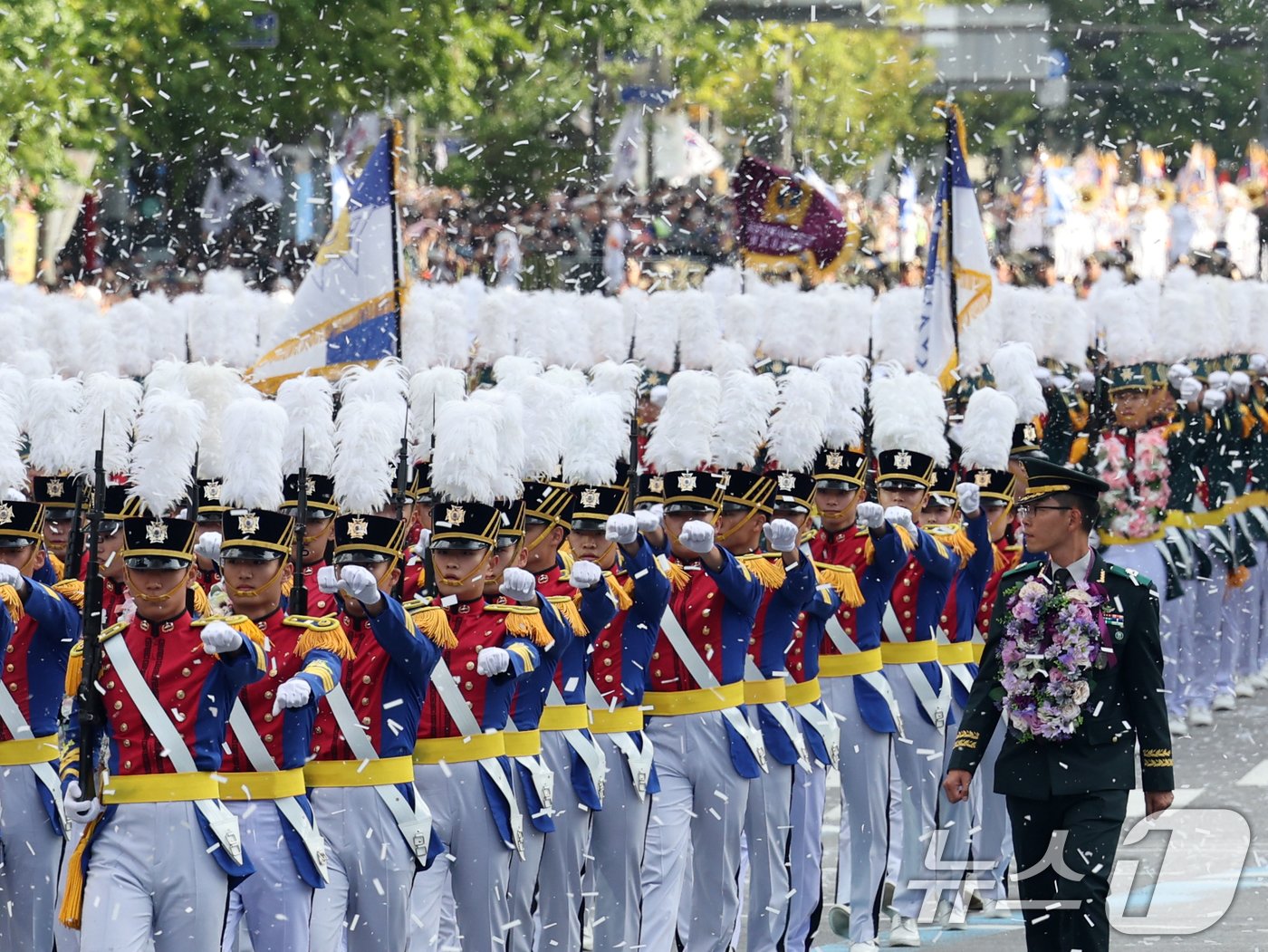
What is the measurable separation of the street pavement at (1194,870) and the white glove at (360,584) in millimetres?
3499

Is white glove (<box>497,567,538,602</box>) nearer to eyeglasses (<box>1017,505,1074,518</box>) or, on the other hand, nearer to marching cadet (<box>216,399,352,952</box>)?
marching cadet (<box>216,399,352,952</box>)

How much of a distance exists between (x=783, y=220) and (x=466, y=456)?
393 inches

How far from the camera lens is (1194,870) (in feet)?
39.4

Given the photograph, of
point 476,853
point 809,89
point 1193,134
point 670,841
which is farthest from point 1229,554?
point 1193,134

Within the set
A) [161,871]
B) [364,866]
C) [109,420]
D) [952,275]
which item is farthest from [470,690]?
[952,275]

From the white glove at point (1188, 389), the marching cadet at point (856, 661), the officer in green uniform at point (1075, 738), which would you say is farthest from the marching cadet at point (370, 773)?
the white glove at point (1188, 389)

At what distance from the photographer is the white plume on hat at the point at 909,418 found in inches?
456

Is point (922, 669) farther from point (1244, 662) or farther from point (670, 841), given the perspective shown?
point (1244, 662)

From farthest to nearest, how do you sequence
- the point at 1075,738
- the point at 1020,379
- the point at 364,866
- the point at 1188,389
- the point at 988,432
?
the point at 1188,389, the point at 1020,379, the point at 988,432, the point at 364,866, the point at 1075,738

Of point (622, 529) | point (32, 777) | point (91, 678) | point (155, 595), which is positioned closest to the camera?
point (91, 678)

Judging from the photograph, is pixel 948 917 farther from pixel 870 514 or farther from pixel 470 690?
pixel 470 690

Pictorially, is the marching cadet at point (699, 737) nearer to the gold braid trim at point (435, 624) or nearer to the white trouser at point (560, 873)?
the white trouser at point (560, 873)

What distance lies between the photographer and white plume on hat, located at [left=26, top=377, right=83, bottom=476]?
33.2ft

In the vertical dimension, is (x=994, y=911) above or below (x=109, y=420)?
below
